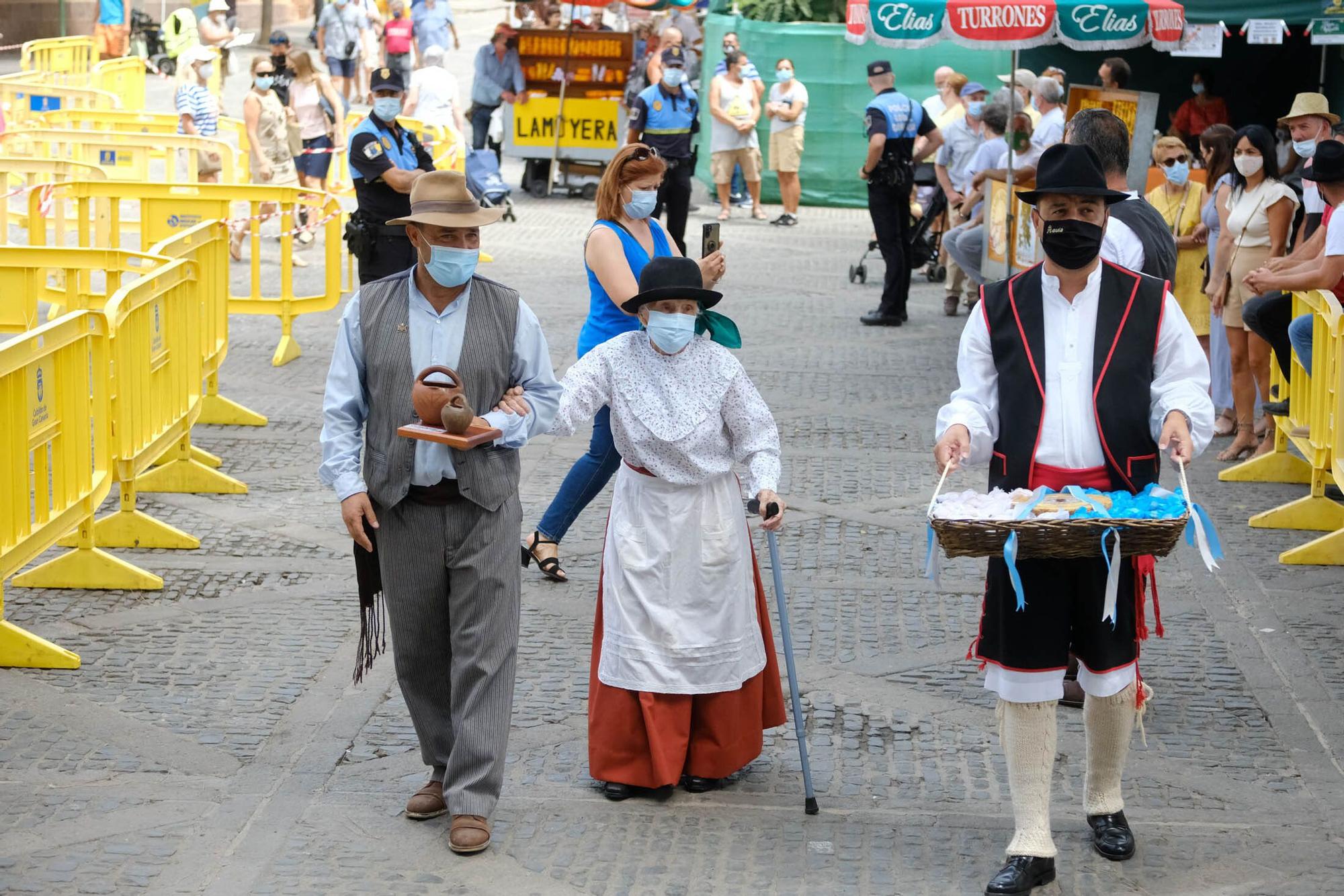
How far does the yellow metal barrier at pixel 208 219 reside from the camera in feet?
37.9

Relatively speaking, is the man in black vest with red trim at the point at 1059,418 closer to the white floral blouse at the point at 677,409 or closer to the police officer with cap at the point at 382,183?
the white floral blouse at the point at 677,409

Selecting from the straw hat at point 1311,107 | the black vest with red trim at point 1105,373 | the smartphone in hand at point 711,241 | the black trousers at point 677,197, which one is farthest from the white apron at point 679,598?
the black trousers at point 677,197

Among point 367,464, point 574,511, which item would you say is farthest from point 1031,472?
point 574,511

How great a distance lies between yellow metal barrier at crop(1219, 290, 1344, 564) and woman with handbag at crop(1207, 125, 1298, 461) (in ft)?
1.02

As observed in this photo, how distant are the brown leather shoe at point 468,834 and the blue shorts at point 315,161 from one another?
1276cm

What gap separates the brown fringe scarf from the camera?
5031 millimetres

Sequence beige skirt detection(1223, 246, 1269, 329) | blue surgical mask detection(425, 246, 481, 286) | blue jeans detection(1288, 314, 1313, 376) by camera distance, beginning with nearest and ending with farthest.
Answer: blue surgical mask detection(425, 246, 481, 286) → blue jeans detection(1288, 314, 1313, 376) → beige skirt detection(1223, 246, 1269, 329)

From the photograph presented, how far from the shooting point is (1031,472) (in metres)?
4.63

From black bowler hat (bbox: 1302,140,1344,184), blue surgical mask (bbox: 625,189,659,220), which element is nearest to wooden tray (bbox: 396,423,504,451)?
blue surgical mask (bbox: 625,189,659,220)

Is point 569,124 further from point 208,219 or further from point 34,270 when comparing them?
point 34,270

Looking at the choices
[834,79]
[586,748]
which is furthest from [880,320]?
[586,748]

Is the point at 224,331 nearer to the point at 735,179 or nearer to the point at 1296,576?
the point at 1296,576

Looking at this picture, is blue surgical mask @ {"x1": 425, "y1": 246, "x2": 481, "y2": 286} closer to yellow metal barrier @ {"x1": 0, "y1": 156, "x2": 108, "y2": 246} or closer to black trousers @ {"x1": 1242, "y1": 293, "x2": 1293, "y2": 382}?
black trousers @ {"x1": 1242, "y1": 293, "x2": 1293, "y2": 382}

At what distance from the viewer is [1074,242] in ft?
15.1
